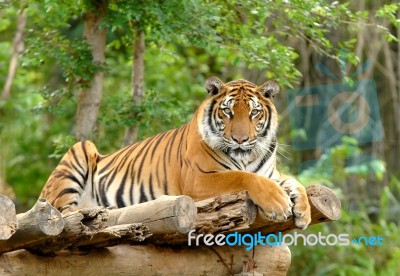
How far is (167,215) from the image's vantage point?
3.98 meters

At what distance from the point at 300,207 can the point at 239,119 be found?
Answer: 0.71 metres

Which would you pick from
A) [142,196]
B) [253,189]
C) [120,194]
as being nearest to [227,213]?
[253,189]

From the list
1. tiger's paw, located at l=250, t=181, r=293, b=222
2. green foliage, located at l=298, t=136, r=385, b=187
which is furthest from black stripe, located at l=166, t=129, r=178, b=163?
green foliage, located at l=298, t=136, r=385, b=187

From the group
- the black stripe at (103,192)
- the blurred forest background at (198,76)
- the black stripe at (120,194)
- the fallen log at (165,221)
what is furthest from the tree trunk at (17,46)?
the fallen log at (165,221)

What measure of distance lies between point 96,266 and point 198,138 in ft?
3.69

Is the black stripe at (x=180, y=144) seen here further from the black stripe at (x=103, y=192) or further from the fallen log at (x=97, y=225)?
the fallen log at (x=97, y=225)

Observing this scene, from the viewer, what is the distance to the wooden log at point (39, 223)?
354 centimetres

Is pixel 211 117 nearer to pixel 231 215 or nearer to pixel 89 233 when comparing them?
pixel 231 215

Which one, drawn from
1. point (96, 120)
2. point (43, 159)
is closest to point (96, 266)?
point (96, 120)

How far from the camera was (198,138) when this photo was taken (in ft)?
16.2

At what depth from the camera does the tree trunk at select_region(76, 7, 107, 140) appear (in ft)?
21.8

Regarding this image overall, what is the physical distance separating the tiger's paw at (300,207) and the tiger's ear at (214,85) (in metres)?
0.83

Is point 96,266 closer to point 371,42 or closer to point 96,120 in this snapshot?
point 96,120
